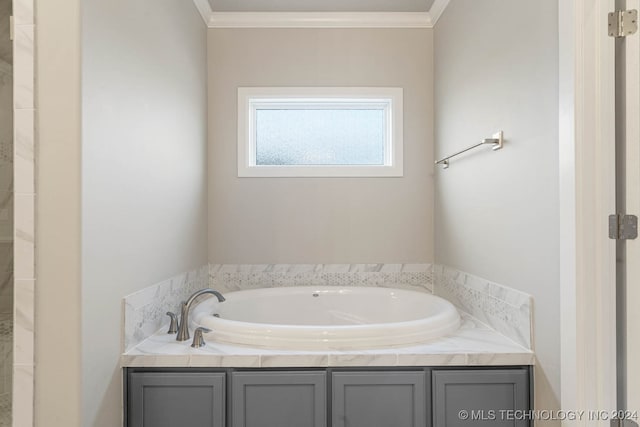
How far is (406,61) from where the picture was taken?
9.04 feet

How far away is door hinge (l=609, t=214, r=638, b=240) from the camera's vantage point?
119 cm

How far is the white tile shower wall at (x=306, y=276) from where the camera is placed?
9.00ft

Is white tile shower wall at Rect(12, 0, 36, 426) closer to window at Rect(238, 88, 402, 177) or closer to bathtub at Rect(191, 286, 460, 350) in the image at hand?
bathtub at Rect(191, 286, 460, 350)

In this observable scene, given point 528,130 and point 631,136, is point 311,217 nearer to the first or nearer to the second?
point 528,130

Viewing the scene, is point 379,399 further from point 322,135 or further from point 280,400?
point 322,135

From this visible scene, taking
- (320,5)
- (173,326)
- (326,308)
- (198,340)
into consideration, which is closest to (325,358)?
(198,340)

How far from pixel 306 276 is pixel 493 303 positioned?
51.1 inches

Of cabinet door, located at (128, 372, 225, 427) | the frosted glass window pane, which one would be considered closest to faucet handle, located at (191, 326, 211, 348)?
cabinet door, located at (128, 372, 225, 427)

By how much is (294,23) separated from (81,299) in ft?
7.35

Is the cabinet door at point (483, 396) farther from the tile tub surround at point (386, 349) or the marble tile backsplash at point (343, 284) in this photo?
the marble tile backsplash at point (343, 284)

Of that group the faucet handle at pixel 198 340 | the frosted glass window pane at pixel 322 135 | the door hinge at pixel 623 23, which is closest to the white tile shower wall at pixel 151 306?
the faucet handle at pixel 198 340

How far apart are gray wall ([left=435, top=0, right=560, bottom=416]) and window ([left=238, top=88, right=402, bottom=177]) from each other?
0.46 m

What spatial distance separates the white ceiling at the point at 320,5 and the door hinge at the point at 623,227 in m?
1.97

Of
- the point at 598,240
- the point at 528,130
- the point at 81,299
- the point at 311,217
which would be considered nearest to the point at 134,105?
the point at 81,299
